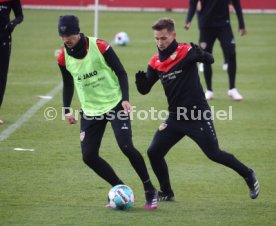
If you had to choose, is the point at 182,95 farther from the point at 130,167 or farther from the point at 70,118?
the point at 130,167

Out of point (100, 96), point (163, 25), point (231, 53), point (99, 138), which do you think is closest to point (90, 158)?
point (99, 138)

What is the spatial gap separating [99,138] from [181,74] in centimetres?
112

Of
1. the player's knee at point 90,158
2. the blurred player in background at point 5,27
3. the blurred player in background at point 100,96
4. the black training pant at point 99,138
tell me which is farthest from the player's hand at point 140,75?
the blurred player in background at point 5,27

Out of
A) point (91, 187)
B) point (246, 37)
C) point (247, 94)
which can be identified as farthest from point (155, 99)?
point (246, 37)

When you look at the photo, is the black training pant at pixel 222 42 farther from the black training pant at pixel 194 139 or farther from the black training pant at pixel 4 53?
the black training pant at pixel 194 139

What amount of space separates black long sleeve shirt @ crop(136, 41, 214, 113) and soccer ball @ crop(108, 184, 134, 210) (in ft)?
3.35

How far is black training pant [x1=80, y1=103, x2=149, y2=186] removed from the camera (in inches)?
310

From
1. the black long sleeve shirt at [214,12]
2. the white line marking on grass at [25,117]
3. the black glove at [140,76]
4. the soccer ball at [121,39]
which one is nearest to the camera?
the black glove at [140,76]

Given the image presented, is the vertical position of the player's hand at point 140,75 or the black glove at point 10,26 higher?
the player's hand at point 140,75

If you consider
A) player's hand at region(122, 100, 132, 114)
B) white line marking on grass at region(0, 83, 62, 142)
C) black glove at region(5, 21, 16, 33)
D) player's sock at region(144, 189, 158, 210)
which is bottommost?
white line marking on grass at region(0, 83, 62, 142)

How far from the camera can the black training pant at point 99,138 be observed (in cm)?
788

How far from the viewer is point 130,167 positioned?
392 inches

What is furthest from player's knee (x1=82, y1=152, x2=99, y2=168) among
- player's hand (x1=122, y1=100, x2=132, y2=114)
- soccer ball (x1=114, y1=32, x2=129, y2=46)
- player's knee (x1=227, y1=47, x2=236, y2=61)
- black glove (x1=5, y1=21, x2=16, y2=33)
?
soccer ball (x1=114, y1=32, x2=129, y2=46)

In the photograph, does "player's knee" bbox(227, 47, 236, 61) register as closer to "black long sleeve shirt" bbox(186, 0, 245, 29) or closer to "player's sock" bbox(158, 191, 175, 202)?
"black long sleeve shirt" bbox(186, 0, 245, 29)
